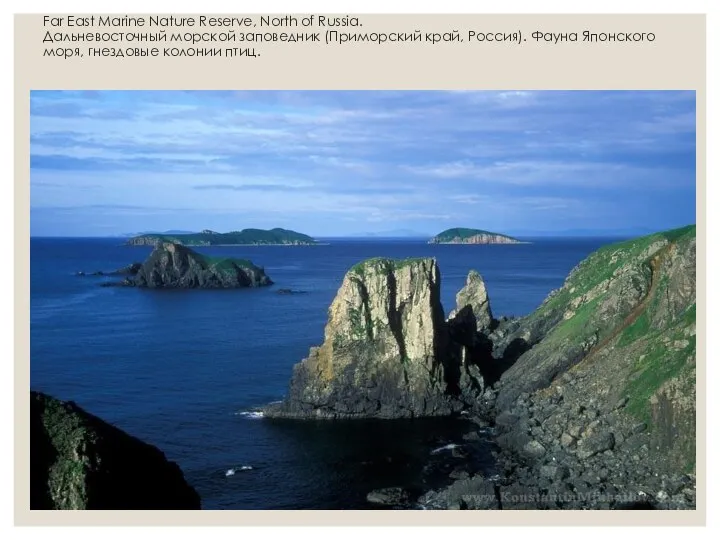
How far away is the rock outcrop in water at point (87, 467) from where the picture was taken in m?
34.7

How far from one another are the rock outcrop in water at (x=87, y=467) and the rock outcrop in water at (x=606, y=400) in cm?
1974

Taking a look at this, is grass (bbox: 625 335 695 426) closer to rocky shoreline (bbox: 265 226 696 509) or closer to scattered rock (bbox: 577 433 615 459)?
rocky shoreline (bbox: 265 226 696 509)

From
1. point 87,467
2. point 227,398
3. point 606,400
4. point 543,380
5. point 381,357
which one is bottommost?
point 227,398

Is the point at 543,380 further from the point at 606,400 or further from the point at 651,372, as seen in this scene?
the point at 651,372

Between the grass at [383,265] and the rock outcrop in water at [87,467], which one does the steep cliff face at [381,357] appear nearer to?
the grass at [383,265]

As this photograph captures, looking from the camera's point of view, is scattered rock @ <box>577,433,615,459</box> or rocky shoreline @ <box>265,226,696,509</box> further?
scattered rock @ <box>577,433,615,459</box>

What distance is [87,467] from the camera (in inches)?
1396

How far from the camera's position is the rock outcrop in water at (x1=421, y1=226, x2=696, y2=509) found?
47094mm

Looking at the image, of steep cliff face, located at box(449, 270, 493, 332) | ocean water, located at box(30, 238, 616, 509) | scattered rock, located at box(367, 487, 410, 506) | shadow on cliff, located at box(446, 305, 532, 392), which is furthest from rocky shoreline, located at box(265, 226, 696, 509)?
steep cliff face, located at box(449, 270, 493, 332)

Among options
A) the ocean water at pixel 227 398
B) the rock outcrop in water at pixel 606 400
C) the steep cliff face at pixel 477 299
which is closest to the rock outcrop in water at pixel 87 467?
the ocean water at pixel 227 398

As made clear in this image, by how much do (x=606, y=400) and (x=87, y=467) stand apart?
140 feet

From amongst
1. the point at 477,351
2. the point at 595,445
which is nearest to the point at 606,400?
the point at 595,445

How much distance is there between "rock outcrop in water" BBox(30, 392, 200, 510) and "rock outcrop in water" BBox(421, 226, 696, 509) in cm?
1974
